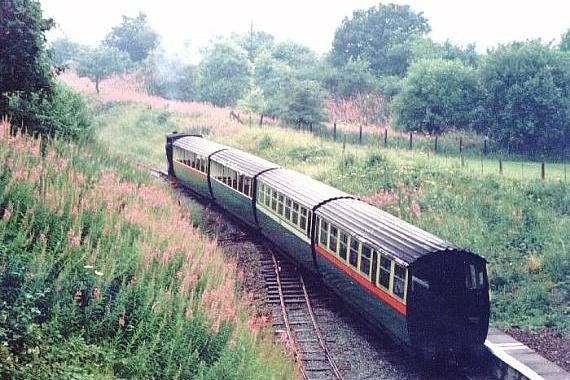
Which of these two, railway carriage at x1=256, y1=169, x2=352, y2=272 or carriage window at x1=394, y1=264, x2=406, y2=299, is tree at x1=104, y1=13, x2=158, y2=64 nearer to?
railway carriage at x1=256, y1=169, x2=352, y2=272

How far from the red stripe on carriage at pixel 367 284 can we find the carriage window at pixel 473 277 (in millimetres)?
1411

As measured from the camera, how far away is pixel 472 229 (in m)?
18.3

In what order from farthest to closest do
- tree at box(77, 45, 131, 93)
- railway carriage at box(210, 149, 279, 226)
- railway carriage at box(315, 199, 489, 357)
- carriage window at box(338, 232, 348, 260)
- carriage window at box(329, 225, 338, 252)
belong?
tree at box(77, 45, 131, 93), railway carriage at box(210, 149, 279, 226), carriage window at box(329, 225, 338, 252), carriage window at box(338, 232, 348, 260), railway carriage at box(315, 199, 489, 357)

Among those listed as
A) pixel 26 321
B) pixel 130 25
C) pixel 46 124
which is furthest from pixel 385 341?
pixel 130 25

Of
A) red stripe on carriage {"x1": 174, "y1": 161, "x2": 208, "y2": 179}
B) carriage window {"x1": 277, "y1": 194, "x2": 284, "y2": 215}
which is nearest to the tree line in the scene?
red stripe on carriage {"x1": 174, "y1": 161, "x2": 208, "y2": 179}

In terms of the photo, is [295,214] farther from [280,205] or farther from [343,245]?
[343,245]

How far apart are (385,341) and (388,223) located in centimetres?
263

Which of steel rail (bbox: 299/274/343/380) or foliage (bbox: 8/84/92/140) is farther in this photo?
foliage (bbox: 8/84/92/140)

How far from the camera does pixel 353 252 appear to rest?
496 inches

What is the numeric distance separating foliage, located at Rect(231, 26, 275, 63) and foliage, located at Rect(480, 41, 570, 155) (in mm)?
43007

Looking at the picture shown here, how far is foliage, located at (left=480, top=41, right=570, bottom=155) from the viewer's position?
1103 inches

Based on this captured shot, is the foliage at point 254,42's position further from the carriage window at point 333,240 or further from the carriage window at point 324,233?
the carriage window at point 333,240

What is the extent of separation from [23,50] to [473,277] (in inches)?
483

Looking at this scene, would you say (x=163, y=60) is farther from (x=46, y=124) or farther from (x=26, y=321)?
(x=26, y=321)
